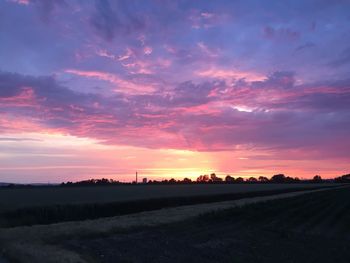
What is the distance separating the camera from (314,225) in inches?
1239

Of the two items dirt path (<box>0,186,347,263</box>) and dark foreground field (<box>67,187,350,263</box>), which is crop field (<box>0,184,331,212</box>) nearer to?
dirt path (<box>0,186,347,263</box>)

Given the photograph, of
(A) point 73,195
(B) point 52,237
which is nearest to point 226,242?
(B) point 52,237

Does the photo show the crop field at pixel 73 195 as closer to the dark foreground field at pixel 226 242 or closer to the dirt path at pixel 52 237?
the dirt path at pixel 52 237

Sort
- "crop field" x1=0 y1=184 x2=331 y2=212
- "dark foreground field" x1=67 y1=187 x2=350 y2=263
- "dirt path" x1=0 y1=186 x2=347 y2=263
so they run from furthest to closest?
"crop field" x1=0 y1=184 x2=331 y2=212 → "dark foreground field" x1=67 y1=187 x2=350 y2=263 → "dirt path" x1=0 y1=186 x2=347 y2=263

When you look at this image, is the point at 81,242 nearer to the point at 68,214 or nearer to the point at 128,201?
the point at 68,214

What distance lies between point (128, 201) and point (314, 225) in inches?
910

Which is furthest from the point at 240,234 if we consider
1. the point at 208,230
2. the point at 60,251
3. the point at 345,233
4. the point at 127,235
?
the point at 60,251

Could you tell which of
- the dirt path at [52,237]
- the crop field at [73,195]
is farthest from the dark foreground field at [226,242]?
the crop field at [73,195]

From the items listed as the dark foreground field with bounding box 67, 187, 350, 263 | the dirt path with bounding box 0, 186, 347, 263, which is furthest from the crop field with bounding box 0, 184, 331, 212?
the dark foreground field with bounding box 67, 187, 350, 263

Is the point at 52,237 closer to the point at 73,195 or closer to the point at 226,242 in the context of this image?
the point at 226,242

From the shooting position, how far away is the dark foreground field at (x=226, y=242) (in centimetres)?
1822

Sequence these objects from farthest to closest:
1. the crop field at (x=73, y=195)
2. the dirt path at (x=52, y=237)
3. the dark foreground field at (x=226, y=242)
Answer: the crop field at (x=73, y=195) < the dark foreground field at (x=226, y=242) < the dirt path at (x=52, y=237)

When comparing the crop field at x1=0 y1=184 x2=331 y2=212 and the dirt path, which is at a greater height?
the crop field at x1=0 y1=184 x2=331 y2=212

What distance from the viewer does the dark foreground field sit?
18219mm
